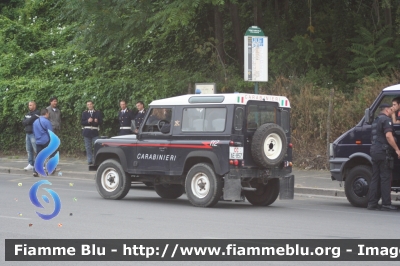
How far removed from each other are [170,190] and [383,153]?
14.3 feet

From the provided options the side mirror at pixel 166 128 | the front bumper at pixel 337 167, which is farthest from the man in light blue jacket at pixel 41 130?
the front bumper at pixel 337 167

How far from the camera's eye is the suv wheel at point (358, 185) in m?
15.3

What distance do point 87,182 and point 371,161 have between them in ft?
27.4

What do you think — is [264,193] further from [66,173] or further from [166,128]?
[66,173]

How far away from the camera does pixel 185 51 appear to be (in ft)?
90.6

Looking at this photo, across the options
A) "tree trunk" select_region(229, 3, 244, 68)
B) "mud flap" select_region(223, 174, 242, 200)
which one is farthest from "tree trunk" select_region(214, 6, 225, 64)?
"mud flap" select_region(223, 174, 242, 200)

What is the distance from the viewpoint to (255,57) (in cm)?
2028

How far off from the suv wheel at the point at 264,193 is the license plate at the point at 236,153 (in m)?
0.98

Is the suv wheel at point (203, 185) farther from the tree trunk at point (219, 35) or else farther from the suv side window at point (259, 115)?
the tree trunk at point (219, 35)

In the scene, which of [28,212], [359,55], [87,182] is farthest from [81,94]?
[28,212]

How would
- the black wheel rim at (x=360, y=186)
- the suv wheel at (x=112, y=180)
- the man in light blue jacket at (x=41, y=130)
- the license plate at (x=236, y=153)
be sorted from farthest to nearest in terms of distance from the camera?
the man in light blue jacket at (x=41, y=130) < the suv wheel at (x=112, y=180) < the black wheel rim at (x=360, y=186) < the license plate at (x=236, y=153)

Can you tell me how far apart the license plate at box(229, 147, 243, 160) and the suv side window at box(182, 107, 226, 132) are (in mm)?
427

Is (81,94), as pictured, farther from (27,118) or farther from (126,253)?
(126,253)

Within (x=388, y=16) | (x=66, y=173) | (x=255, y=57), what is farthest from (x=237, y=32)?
(x=66, y=173)
